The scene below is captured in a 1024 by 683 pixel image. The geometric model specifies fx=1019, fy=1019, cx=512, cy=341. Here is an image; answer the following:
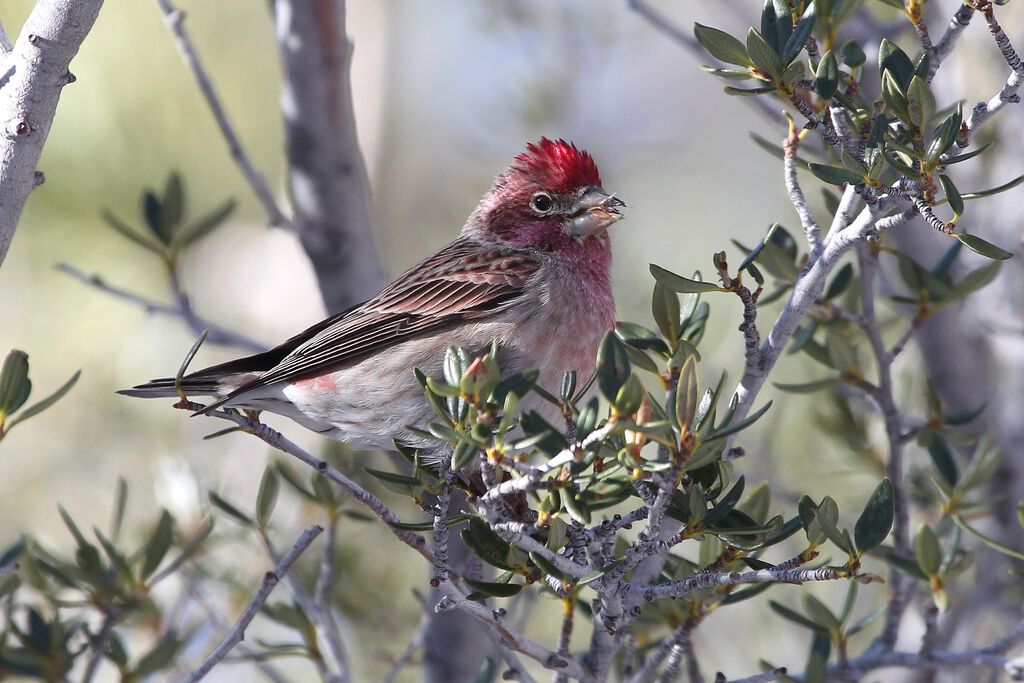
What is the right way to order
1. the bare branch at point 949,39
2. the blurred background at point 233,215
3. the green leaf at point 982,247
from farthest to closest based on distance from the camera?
1. the blurred background at point 233,215
2. the bare branch at point 949,39
3. the green leaf at point 982,247

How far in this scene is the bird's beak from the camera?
4.00m

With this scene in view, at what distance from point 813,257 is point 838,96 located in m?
0.39

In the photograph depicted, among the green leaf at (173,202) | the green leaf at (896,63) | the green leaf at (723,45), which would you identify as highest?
the green leaf at (173,202)

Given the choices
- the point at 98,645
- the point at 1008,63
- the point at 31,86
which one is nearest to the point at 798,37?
the point at 1008,63

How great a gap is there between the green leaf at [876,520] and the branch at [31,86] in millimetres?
1991

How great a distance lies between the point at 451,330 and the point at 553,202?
0.81 meters

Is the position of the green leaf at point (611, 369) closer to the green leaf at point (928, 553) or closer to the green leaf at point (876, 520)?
the green leaf at point (876, 520)

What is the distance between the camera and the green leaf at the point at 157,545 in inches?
127

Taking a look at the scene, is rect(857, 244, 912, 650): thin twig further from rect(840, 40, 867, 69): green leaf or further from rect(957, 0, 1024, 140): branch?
rect(957, 0, 1024, 140): branch

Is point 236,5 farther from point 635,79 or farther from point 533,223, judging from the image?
point 533,223

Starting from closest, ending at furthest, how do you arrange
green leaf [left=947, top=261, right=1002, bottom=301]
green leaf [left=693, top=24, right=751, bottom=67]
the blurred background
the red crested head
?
1. green leaf [left=693, top=24, right=751, bottom=67]
2. green leaf [left=947, top=261, right=1002, bottom=301]
3. the red crested head
4. the blurred background

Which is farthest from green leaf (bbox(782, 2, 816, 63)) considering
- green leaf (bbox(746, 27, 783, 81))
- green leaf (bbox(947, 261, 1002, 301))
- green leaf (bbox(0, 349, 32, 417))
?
green leaf (bbox(0, 349, 32, 417))

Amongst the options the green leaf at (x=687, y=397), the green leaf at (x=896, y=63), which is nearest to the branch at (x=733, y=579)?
the green leaf at (x=687, y=397)

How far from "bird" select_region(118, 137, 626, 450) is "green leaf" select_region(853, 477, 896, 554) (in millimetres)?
1318
